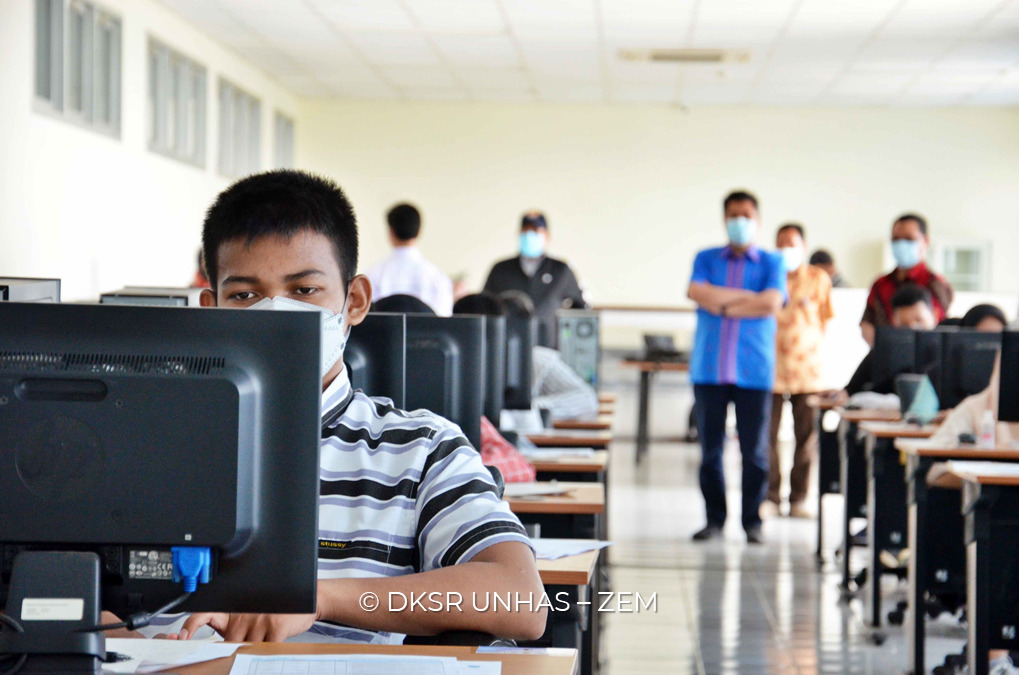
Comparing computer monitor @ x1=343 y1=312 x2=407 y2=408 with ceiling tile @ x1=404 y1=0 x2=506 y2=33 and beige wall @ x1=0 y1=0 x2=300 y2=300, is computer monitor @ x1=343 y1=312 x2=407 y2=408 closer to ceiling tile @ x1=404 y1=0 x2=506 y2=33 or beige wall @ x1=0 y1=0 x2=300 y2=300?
beige wall @ x1=0 y1=0 x2=300 y2=300

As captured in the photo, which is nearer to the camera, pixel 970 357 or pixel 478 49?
pixel 970 357

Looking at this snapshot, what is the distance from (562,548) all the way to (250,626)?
0.84 meters

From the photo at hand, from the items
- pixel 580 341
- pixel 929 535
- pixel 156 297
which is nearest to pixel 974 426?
pixel 929 535

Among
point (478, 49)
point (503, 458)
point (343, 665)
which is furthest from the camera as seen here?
point (478, 49)

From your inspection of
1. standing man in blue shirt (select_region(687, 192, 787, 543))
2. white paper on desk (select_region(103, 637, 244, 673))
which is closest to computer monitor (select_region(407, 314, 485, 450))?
white paper on desk (select_region(103, 637, 244, 673))

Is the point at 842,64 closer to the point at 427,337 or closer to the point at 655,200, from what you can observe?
the point at 655,200

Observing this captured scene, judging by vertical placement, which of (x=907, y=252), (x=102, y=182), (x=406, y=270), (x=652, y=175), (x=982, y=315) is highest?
(x=652, y=175)

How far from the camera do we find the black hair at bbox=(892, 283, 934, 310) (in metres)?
5.32

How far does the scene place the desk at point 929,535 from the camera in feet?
11.8

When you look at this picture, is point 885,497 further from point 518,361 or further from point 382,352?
point 382,352

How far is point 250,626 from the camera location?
1337mm

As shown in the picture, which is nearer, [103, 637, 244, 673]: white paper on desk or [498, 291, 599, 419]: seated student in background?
[103, 637, 244, 673]: white paper on desk

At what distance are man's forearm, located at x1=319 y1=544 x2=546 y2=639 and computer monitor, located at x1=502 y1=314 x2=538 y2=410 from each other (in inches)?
91.7

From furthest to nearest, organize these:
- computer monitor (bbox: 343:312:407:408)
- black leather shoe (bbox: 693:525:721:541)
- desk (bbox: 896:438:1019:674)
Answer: black leather shoe (bbox: 693:525:721:541) < desk (bbox: 896:438:1019:674) < computer monitor (bbox: 343:312:407:408)
